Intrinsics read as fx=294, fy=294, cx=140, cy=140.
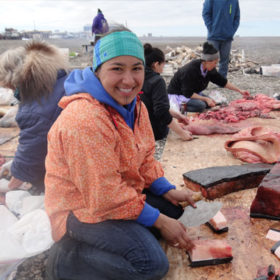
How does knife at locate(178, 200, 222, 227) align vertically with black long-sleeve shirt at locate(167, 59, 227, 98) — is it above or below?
below

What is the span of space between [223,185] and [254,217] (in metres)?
0.43

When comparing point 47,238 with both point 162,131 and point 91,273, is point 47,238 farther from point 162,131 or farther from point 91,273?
point 162,131

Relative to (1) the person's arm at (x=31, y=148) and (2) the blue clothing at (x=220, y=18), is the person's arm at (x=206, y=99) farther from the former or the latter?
(1) the person's arm at (x=31, y=148)

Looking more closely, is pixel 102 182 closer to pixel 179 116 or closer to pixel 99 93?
pixel 99 93

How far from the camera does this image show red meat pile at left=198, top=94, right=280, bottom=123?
215 inches

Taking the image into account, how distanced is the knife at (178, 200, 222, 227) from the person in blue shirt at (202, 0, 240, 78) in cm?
648

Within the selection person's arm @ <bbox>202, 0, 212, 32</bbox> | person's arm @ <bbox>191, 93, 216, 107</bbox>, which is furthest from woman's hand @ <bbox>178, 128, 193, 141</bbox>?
person's arm @ <bbox>202, 0, 212, 32</bbox>

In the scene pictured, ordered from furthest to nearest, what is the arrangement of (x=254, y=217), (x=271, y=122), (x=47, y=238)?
(x=271, y=122), (x=254, y=217), (x=47, y=238)

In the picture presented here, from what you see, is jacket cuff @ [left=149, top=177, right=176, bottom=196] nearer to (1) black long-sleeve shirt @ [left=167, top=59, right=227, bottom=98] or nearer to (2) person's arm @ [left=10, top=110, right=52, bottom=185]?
(2) person's arm @ [left=10, top=110, right=52, bottom=185]

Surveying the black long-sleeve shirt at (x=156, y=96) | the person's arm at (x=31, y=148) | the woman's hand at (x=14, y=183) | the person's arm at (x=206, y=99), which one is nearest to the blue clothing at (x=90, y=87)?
the person's arm at (x=31, y=148)

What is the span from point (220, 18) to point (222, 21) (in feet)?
0.40

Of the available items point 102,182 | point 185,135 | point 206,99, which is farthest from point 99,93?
point 206,99

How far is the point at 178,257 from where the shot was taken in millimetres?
2236

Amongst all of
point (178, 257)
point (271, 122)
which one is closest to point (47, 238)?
point (178, 257)
